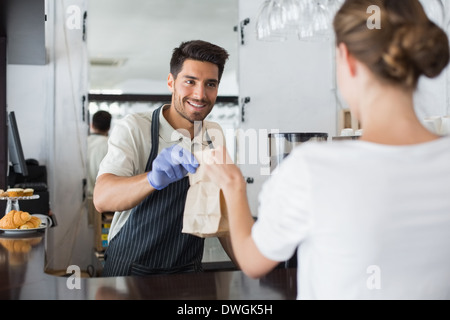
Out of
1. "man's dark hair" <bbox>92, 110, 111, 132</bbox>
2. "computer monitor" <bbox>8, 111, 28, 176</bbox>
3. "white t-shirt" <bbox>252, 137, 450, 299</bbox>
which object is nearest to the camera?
"white t-shirt" <bbox>252, 137, 450, 299</bbox>

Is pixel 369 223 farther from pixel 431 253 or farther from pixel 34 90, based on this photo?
pixel 34 90

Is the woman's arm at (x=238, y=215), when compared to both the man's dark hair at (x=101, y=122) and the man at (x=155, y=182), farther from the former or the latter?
the man's dark hair at (x=101, y=122)

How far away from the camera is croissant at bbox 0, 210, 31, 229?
2.10 m

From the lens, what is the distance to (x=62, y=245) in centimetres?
386

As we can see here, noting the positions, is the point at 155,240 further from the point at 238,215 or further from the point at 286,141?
the point at 238,215

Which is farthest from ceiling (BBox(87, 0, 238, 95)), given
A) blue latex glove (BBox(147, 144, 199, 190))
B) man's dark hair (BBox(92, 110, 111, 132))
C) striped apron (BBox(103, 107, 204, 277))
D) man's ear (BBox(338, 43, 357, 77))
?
man's ear (BBox(338, 43, 357, 77))

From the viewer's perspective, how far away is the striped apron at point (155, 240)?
1.79 m

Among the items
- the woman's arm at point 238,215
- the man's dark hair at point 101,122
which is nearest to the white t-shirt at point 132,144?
the woman's arm at point 238,215

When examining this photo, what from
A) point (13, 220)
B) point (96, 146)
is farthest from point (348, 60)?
point (96, 146)

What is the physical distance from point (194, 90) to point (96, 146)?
2.41 meters

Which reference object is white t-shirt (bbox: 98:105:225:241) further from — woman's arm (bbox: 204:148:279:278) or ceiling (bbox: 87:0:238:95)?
ceiling (bbox: 87:0:238:95)

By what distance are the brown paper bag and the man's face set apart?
2.05ft

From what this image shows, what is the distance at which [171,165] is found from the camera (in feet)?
4.92

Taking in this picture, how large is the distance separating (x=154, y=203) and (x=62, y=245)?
2312 mm
